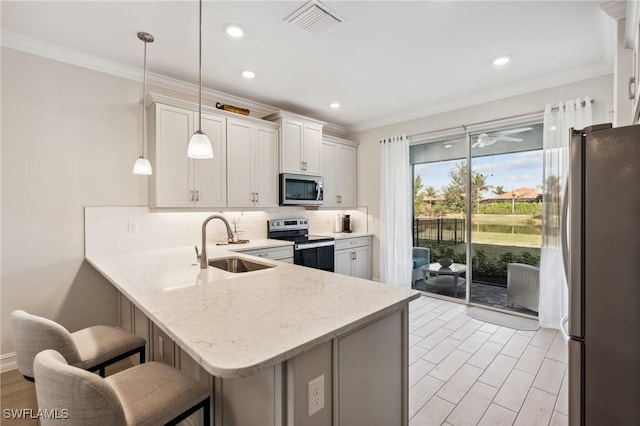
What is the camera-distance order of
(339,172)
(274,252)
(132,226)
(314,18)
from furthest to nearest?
(339,172), (274,252), (132,226), (314,18)

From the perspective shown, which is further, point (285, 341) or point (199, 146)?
point (199, 146)

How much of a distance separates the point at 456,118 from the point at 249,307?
3839mm

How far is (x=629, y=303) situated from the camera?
46.9 inches

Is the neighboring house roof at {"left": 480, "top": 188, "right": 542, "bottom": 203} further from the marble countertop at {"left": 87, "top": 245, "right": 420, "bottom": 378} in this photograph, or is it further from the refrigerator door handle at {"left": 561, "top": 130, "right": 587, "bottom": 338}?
the marble countertop at {"left": 87, "top": 245, "right": 420, "bottom": 378}

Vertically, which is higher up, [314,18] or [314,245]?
[314,18]

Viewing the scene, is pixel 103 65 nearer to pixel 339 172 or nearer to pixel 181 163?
pixel 181 163

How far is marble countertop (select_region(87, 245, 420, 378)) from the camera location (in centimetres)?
89

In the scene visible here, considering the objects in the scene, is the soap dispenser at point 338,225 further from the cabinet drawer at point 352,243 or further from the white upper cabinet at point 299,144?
the white upper cabinet at point 299,144

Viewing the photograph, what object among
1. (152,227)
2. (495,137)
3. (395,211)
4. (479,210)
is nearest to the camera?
(152,227)

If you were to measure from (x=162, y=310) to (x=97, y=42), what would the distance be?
8.46ft

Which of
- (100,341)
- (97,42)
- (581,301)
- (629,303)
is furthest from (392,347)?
(97,42)

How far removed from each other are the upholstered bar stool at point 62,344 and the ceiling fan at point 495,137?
419 cm

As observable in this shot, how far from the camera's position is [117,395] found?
0.95 metres

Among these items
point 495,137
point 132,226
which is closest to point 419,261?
point 495,137
